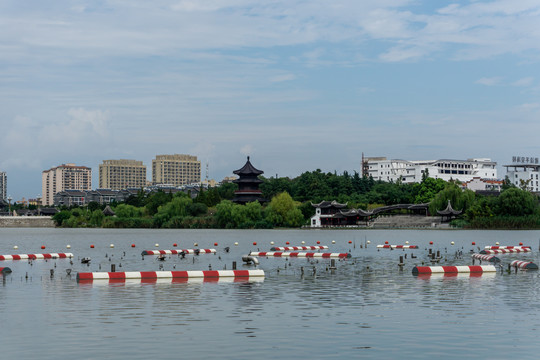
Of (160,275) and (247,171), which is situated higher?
(247,171)

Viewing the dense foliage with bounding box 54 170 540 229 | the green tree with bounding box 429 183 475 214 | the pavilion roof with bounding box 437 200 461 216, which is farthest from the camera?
the green tree with bounding box 429 183 475 214

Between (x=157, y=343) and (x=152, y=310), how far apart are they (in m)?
7.40

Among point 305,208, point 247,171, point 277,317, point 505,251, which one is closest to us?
point 277,317

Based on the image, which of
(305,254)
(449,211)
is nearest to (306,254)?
(305,254)

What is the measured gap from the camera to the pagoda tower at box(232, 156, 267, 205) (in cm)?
19525

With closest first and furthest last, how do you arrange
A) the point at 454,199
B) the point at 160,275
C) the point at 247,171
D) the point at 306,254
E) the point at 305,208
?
the point at 160,275 < the point at 306,254 < the point at 454,199 < the point at 305,208 < the point at 247,171

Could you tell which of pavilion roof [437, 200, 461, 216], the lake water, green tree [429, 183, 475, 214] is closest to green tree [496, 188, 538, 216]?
pavilion roof [437, 200, 461, 216]

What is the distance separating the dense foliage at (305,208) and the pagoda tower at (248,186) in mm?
9985

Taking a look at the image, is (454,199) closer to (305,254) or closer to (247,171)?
(247,171)

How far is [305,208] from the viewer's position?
173875 mm

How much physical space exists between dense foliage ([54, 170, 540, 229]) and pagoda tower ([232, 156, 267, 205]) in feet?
32.8

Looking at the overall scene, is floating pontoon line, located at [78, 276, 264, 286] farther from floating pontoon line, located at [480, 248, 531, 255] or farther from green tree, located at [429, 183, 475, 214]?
green tree, located at [429, 183, 475, 214]

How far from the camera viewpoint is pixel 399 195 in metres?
190

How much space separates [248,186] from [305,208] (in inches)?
1103
